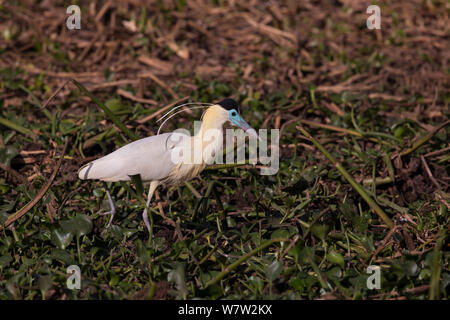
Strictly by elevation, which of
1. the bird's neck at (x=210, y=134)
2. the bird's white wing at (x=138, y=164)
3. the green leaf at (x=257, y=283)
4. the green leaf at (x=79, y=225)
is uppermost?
the bird's neck at (x=210, y=134)

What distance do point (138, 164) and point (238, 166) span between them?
2.09 ft

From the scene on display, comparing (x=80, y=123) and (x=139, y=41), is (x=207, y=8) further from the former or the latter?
(x=80, y=123)

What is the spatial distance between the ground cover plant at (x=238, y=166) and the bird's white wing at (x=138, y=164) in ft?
0.74

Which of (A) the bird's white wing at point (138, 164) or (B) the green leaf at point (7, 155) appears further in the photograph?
(B) the green leaf at point (7, 155)

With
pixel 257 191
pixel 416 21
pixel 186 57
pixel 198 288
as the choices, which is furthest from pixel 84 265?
pixel 416 21

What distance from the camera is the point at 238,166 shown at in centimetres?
372

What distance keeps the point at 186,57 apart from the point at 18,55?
5.51 ft

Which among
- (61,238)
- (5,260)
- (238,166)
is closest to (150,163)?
(238,166)

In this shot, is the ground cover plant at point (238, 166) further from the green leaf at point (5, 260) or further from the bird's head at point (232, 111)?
the bird's head at point (232, 111)

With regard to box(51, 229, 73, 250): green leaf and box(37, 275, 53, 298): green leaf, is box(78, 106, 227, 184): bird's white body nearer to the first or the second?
box(51, 229, 73, 250): green leaf

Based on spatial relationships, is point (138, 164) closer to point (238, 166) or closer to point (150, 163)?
point (150, 163)

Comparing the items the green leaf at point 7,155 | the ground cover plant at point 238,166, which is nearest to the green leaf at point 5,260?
the ground cover plant at point 238,166

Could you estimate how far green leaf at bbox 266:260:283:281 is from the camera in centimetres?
287

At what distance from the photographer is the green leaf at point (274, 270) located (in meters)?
2.87
